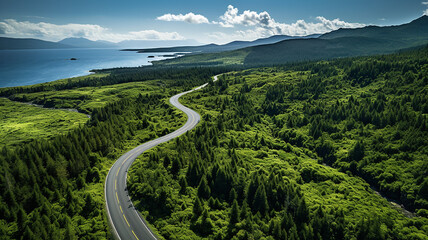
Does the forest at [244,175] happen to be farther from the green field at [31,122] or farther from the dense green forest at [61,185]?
the green field at [31,122]

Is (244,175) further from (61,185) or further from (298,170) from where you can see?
(61,185)

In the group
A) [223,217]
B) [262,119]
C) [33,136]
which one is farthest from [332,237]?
[33,136]

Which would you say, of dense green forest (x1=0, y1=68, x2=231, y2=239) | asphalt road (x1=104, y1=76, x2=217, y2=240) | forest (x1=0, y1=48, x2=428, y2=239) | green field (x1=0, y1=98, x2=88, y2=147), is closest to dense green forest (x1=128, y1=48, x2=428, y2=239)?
forest (x1=0, y1=48, x2=428, y2=239)

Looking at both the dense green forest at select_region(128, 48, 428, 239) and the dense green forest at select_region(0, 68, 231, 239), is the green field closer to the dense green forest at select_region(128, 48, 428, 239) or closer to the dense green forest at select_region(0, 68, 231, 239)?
the dense green forest at select_region(0, 68, 231, 239)

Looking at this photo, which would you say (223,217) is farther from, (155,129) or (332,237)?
(155,129)

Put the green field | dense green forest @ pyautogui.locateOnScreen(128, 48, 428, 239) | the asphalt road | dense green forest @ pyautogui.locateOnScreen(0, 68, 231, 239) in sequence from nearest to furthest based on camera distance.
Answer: dense green forest @ pyautogui.locateOnScreen(0, 68, 231, 239) → the asphalt road → dense green forest @ pyautogui.locateOnScreen(128, 48, 428, 239) → the green field
